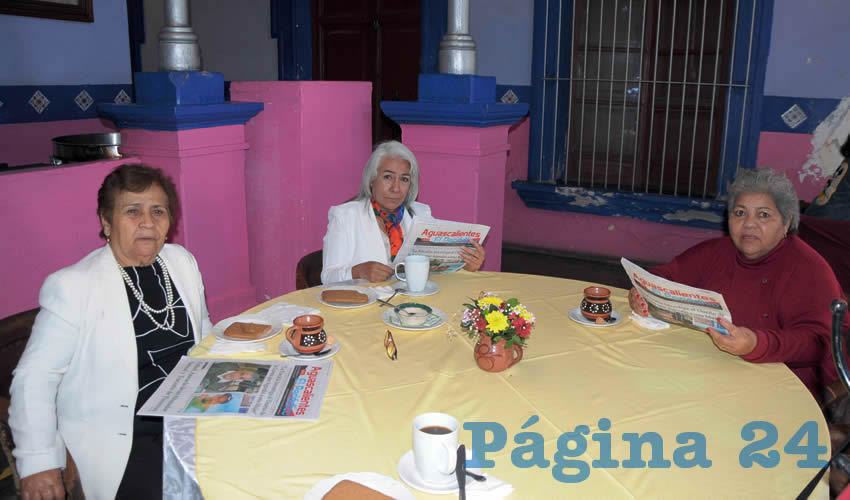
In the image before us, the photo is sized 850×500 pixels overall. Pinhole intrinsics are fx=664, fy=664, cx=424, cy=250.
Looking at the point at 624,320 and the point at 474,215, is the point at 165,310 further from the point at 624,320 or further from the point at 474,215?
the point at 474,215

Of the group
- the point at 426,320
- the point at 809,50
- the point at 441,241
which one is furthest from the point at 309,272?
the point at 809,50

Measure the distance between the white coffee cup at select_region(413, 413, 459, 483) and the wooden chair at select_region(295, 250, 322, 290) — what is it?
1442mm

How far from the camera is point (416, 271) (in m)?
2.08

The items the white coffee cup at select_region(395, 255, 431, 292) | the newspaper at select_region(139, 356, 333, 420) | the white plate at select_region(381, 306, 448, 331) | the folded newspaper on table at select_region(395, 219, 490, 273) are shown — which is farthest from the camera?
the folded newspaper on table at select_region(395, 219, 490, 273)

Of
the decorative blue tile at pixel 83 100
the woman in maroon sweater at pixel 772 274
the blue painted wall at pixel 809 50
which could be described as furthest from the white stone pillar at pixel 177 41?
the blue painted wall at pixel 809 50

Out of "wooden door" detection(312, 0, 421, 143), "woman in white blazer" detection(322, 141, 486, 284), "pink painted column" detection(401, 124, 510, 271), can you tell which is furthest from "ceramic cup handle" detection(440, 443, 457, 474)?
"wooden door" detection(312, 0, 421, 143)

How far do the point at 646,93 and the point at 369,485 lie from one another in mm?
4477

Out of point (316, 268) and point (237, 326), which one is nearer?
point (237, 326)

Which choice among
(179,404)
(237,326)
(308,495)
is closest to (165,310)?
(237,326)

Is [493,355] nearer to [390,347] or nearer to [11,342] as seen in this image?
[390,347]

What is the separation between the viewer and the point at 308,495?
108 centimetres

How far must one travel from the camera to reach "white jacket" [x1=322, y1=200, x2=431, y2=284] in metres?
2.56

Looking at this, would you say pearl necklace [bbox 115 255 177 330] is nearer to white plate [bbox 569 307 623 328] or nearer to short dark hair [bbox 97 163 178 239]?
short dark hair [bbox 97 163 178 239]

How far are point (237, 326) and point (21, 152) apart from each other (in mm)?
2873
